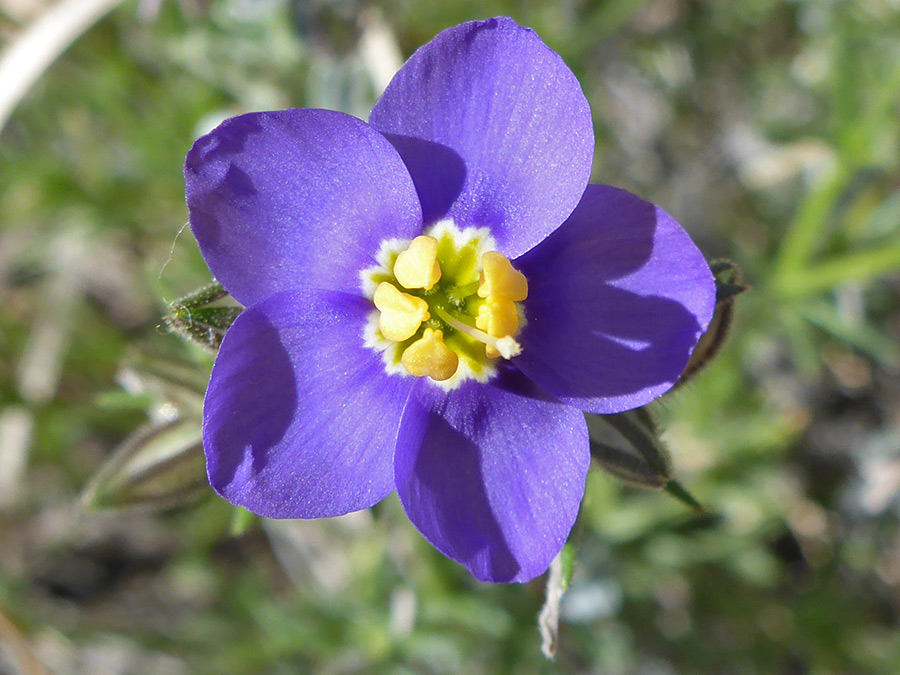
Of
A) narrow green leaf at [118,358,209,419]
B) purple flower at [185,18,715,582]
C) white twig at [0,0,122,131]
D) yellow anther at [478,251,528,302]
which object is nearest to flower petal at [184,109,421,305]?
purple flower at [185,18,715,582]

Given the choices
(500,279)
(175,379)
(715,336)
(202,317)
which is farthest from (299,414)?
(715,336)

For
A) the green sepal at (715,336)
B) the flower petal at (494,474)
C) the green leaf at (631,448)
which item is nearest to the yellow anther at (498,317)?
the flower petal at (494,474)

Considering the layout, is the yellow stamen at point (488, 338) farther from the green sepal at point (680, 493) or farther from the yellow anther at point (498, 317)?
the green sepal at point (680, 493)

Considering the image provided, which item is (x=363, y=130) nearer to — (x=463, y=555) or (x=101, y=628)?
(x=463, y=555)

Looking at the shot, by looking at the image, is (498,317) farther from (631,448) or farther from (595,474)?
(595,474)

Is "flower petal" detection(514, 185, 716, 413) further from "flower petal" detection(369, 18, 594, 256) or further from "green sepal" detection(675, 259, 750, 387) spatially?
"green sepal" detection(675, 259, 750, 387)

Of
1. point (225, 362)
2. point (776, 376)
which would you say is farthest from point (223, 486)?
point (776, 376)
